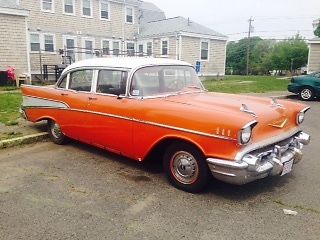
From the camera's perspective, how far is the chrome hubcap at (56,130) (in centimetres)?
622

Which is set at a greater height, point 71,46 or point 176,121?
point 71,46

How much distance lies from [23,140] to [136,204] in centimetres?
337

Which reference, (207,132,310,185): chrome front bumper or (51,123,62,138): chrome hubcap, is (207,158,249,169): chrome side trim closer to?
(207,132,310,185): chrome front bumper

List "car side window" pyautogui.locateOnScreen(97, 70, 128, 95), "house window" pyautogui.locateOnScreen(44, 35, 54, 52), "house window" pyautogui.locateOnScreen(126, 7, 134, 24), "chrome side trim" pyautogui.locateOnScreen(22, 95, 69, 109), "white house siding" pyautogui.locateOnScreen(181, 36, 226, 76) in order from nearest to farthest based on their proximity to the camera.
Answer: "car side window" pyautogui.locateOnScreen(97, 70, 128, 95)
"chrome side trim" pyautogui.locateOnScreen(22, 95, 69, 109)
"house window" pyautogui.locateOnScreen(44, 35, 54, 52)
"white house siding" pyautogui.locateOnScreen(181, 36, 226, 76)
"house window" pyautogui.locateOnScreen(126, 7, 134, 24)

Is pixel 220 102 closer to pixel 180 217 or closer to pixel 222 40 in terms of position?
pixel 180 217

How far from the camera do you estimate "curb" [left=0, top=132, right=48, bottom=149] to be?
6.05m

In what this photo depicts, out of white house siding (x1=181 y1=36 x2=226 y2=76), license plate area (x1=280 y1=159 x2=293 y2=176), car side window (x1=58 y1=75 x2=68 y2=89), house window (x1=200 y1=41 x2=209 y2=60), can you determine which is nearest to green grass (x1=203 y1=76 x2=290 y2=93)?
white house siding (x1=181 y1=36 x2=226 y2=76)

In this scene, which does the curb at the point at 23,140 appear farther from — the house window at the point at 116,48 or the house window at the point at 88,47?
the house window at the point at 116,48

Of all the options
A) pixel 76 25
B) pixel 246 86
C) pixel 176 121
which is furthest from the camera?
pixel 76 25

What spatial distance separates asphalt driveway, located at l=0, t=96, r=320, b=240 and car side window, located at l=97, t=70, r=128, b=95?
3.82 feet

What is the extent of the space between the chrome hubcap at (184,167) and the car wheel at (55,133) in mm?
2698

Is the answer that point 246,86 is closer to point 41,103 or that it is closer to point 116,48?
point 116,48

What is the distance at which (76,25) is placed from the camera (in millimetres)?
23062

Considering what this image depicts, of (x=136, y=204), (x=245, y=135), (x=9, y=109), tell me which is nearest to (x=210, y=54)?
(x=9, y=109)
